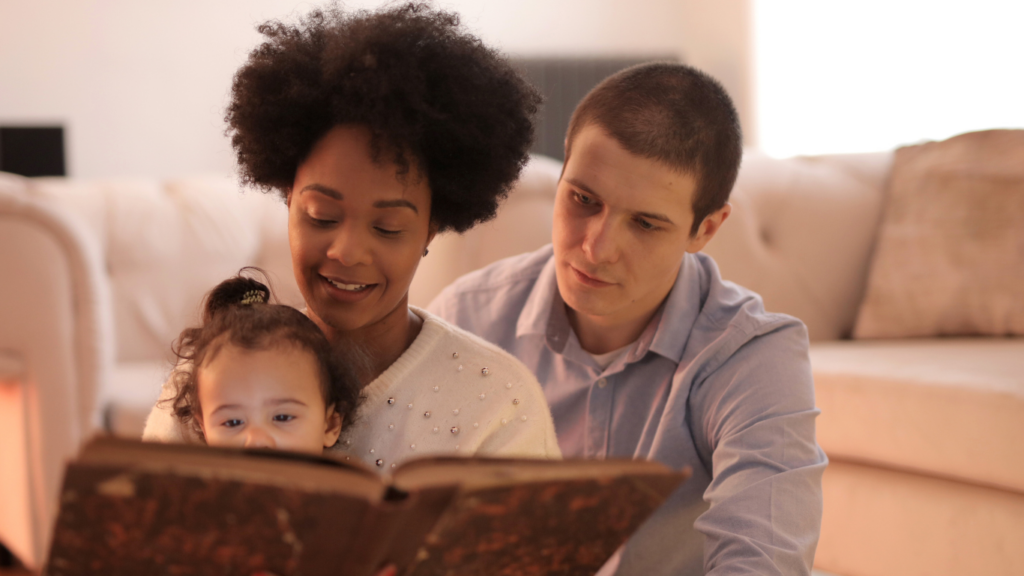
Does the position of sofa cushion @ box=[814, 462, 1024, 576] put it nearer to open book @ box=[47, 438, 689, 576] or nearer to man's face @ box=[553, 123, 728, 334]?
man's face @ box=[553, 123, 728, 334]

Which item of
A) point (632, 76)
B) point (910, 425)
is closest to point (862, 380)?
point (910, 425)

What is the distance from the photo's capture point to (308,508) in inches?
24.6

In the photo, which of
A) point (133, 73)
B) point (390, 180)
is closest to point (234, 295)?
point (390, 180)

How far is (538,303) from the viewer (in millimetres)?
1539

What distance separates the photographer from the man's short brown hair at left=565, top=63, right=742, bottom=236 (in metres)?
1.29

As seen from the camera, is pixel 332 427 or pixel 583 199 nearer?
pixel 332 427

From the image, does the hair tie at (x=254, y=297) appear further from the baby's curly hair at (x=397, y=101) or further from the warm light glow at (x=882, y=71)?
the warm light glow at (x=882, y=71)

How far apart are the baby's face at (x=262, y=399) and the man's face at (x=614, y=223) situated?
471 millimetres

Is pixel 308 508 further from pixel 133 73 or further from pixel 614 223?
pixel 133 73

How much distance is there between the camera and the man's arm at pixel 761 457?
Result: 1.16m

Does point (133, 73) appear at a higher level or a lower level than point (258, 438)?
higher

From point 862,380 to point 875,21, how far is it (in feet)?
10.1

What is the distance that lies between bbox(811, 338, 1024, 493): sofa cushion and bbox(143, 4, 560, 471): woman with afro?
1.07 metres

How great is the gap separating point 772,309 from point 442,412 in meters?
1.48
